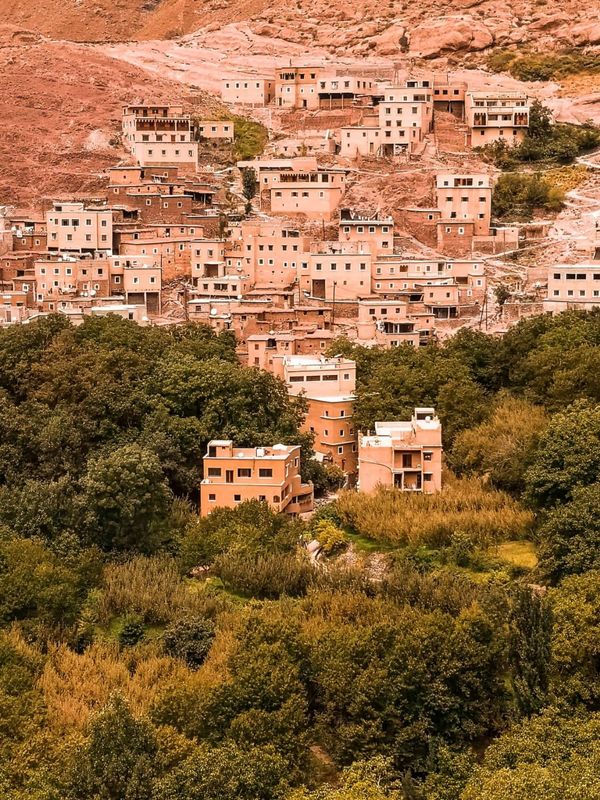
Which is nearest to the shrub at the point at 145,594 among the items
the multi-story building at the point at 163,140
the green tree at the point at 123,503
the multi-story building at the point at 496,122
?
the green tree at the point at 123,503

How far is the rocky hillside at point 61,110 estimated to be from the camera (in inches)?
1943

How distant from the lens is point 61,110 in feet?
176

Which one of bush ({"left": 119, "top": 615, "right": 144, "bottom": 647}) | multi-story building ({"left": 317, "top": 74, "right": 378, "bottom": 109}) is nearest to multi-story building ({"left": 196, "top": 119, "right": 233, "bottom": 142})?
multi-story building ({"left": 317, "top": 74, "right": 378, "bottom": 109})

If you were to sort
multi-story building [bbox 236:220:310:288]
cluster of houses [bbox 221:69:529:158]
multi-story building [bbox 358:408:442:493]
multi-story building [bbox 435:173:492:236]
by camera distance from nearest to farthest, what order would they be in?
multi-story building [bbox 358:408:442:493]
multi-story building [bbox 236:220:310:288]
multi-story building [bbox 435:173:492:236]
cluster of houses [bbox 221:69:529:158]

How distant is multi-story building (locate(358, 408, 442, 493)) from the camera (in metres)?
30.6

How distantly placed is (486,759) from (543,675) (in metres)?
2.24

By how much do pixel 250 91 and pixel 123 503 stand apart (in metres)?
29.4

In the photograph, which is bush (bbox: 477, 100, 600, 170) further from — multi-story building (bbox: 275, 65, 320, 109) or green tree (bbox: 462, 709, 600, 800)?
green tree (bbox: 462, 709, 600, 800)

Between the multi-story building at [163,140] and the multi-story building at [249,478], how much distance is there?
1962cm

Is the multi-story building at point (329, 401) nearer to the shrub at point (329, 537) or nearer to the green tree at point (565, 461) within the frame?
the shrub at point (329, 537)

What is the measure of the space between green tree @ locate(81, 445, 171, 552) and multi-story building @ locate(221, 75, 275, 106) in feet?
91.7

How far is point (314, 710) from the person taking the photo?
22.4 m

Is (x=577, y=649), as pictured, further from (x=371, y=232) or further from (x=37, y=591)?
(x=371, y=232)

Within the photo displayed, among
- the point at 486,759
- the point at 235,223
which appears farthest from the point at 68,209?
the point at 486,759
